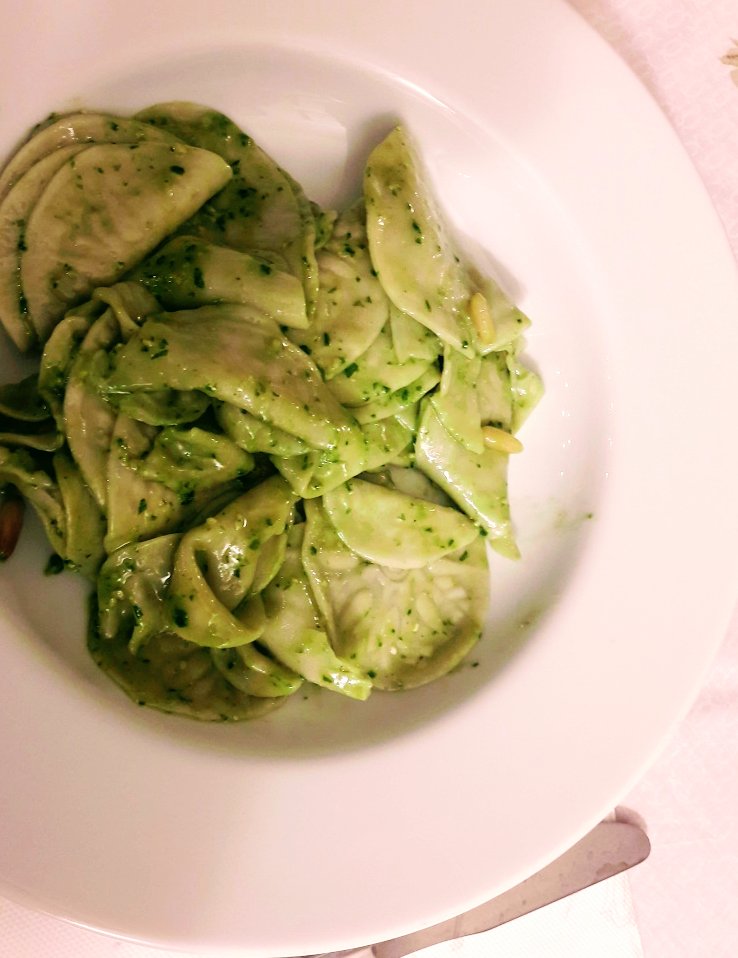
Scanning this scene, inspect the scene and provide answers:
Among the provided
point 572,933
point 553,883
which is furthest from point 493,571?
point 572,933

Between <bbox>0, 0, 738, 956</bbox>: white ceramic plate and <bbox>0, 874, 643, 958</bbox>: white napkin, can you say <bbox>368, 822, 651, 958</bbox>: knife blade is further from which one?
<bbox>0, 0, 738, 956</bbox>: white ceramic plate

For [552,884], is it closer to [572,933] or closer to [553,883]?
[553,883]

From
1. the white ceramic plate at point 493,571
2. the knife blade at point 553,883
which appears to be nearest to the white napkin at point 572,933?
the knife blade at point 553,883

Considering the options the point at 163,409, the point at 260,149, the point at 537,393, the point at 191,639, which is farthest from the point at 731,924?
the point at 260,149

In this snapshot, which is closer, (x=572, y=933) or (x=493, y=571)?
Result: (x=493, y=571)

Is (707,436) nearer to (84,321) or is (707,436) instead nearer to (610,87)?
(610,87)

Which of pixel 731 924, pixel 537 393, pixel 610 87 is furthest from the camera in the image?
pixel 731 924

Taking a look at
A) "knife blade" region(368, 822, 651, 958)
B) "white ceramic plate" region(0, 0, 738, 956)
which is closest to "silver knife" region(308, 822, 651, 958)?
"knife blade" region(368, 822, 651, 958)
